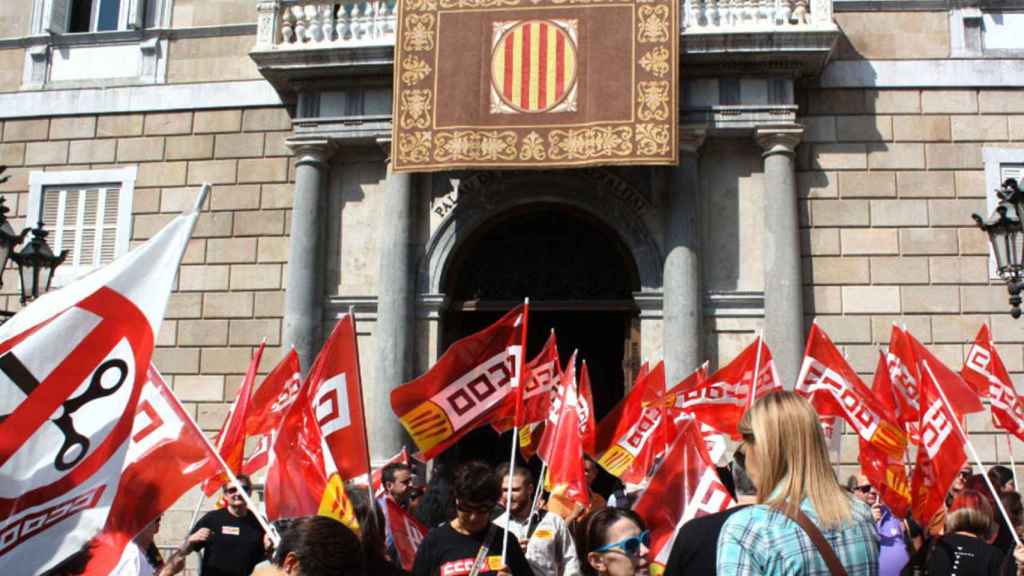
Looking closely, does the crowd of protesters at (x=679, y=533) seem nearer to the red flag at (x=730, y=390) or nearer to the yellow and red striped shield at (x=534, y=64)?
the red flag at (x=730, y=390)

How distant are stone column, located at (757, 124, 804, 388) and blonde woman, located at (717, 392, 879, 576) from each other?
10148 millimetres

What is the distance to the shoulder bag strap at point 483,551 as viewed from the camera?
5.05 metres

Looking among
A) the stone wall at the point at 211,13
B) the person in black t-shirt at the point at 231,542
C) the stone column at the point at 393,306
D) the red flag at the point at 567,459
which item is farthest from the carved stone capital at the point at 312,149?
the red flag at the point at 567,459

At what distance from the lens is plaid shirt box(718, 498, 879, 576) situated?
2.97 m

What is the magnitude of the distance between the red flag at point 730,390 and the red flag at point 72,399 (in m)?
6.53

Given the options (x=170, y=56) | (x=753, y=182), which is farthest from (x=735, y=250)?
(x=170, y=56)

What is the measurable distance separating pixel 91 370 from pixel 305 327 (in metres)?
10.3

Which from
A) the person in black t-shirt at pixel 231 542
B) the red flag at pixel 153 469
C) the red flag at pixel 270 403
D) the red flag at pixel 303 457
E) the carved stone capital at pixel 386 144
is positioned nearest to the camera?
the red flag at pixel 153 469

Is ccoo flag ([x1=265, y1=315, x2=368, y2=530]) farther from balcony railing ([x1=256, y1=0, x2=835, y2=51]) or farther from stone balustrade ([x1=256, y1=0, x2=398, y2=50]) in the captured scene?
stone balustrade ([x1=256, y1=0, x2=398, y2=50])

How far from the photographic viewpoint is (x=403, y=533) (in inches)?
282

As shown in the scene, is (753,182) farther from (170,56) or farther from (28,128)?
(28,128)

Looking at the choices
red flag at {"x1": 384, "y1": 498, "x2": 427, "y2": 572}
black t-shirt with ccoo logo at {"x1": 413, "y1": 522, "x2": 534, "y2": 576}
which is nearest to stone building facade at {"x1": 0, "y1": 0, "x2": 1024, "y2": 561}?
red flag at {"x1": 384, "y1": 498, "x2": 427, "y2": 572}

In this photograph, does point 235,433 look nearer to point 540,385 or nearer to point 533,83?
point 540,385

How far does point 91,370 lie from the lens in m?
3.71
